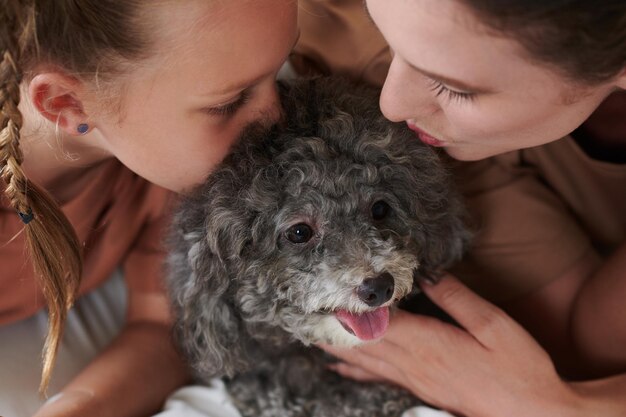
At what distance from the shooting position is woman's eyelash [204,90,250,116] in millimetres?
1563

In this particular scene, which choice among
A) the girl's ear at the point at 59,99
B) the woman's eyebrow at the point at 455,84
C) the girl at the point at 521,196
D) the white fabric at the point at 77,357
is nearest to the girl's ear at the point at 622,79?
the girl at the point at 521,196

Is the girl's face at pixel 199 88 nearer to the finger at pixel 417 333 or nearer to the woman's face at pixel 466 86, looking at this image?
the woman's face at pixel 466 86

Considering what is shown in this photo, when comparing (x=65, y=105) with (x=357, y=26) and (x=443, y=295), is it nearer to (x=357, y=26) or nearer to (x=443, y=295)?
(x=357, y=26)

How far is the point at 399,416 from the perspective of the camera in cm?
186

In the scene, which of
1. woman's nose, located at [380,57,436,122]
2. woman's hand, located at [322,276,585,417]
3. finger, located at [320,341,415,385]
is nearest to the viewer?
woman's nose, located at [380,57,436,122]

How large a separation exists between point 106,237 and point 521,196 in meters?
1.14

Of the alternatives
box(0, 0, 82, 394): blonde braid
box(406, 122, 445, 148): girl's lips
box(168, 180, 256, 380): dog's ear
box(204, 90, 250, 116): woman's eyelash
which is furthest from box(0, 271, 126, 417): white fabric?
box(406, 122, 445, 148): girl's lips

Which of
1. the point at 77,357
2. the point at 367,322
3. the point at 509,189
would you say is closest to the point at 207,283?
the point at 367,322

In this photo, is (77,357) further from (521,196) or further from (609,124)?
(609,124)

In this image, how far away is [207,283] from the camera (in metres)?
1.58

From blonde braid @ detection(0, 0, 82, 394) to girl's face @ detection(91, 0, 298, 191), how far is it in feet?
0.68

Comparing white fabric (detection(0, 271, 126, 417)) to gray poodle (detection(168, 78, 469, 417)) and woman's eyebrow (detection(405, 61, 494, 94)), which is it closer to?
gray poodle (detection(168, 78, 469, 417))

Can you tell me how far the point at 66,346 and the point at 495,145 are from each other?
132cm

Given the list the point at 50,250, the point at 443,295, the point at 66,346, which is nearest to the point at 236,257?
the point at 50,250
